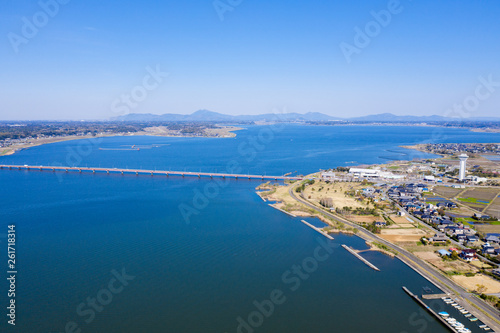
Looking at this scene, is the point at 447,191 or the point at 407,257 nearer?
the point at 407,257

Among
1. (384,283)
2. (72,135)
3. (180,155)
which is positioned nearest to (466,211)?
(384,283)

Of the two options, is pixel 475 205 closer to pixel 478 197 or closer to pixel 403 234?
pixel 478 197

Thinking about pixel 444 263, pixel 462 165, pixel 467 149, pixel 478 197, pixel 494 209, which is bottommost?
pixel 467 149

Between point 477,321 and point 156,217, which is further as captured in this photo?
point 156,217

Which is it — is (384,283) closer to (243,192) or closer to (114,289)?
(114,289)

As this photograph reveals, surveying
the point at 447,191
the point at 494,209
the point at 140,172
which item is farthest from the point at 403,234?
the point at 140,172

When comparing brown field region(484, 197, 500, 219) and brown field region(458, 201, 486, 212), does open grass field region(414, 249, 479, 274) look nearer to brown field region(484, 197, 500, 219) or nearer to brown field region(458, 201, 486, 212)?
brown field region(484, 197, 500, 219)
